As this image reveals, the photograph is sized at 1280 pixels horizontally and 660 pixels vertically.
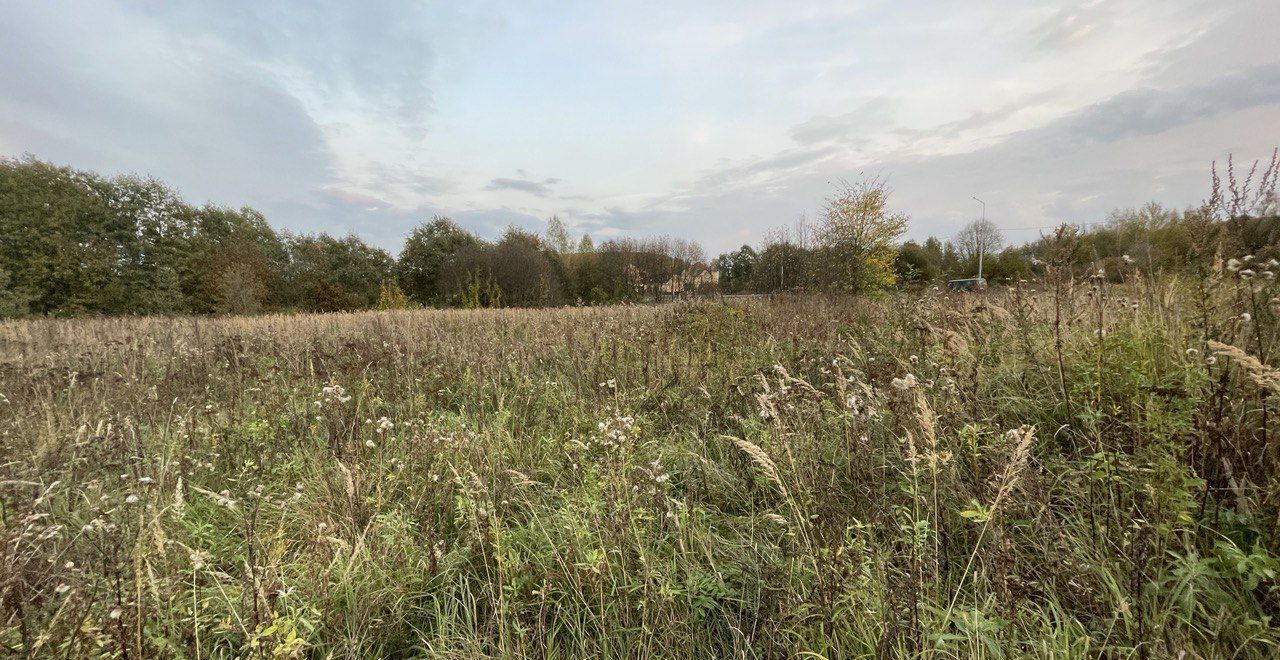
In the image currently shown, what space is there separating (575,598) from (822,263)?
500 inches

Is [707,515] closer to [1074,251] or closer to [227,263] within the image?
[1074,251]

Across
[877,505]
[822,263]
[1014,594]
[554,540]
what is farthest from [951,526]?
[822,263]

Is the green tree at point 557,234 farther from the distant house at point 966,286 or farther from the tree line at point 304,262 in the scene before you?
the distant house at point 966,286

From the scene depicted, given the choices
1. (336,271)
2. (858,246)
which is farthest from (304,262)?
(858,246)

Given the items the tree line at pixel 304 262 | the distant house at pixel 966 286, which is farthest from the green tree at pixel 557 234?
the distant house at pixel 966 286

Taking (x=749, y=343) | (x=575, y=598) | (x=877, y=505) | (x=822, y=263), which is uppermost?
(x=822, y=263)

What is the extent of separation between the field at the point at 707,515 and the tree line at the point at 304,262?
30.9 feet

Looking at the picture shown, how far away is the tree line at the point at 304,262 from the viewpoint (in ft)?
54.4

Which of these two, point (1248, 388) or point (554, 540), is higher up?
point (1248, 388)

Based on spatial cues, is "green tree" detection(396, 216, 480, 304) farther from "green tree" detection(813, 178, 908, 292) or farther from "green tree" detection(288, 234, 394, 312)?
"green tree" detection(813, 178, 908, 292)

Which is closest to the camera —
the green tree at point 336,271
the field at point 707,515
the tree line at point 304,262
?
the field at point 707,515

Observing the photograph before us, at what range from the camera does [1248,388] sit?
7.50 feet

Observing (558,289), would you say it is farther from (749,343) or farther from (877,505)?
(877,505)

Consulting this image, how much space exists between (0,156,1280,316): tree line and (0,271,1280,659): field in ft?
30.9
